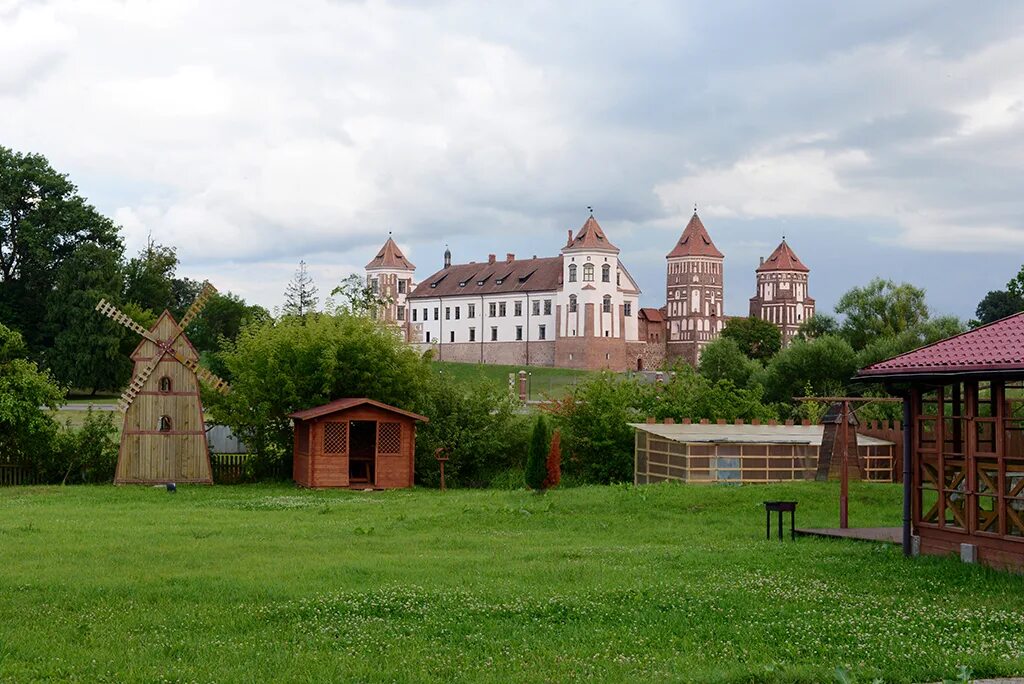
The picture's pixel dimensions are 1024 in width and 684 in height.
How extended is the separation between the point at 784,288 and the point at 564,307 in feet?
211

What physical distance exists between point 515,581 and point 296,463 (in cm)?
2212

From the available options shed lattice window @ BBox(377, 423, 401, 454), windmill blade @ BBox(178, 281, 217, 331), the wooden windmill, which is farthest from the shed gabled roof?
windmill blade @ BBox(178, 281, 217, 331)

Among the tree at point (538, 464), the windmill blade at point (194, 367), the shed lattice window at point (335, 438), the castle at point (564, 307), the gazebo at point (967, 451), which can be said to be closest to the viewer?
the gazebo at point (967, 451)

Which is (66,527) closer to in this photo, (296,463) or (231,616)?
(231,616)

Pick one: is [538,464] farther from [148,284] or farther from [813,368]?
[148,284]

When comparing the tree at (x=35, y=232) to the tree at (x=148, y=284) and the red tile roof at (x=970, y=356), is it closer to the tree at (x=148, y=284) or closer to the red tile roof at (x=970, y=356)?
the tree at (x=148, y=284)

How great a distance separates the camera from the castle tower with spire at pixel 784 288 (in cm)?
17800

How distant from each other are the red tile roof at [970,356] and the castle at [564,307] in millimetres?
97221

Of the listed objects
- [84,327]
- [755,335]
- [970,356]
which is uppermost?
[755,335]

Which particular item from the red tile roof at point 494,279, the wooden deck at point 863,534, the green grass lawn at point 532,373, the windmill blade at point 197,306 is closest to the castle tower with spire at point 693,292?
the red tile roof at point 494,279

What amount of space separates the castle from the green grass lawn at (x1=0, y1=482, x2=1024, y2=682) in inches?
3711

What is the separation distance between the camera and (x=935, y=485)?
17484 millimetres

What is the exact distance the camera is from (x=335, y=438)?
3391 centimetres

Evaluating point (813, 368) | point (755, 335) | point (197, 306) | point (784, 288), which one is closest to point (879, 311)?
point (813, 368)
